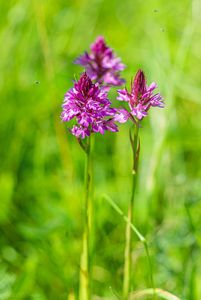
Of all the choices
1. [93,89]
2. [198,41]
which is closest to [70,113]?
[93,89]

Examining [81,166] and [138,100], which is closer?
[138,100]

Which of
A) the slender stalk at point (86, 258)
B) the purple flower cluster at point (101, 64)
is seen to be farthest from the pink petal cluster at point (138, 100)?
the purple flower cluster at point (101, 64)

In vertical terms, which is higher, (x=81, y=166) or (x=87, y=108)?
(x=87, y=108)

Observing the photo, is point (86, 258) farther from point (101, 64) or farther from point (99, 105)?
point (101, 64)

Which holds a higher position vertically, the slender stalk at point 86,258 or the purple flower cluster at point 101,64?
the purple flower cluster at point 101,64

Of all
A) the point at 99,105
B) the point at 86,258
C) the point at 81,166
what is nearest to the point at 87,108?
the point at 99,105

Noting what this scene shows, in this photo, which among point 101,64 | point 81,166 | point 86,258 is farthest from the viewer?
point 81,166

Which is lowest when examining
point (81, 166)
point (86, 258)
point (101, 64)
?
point (86, 258)

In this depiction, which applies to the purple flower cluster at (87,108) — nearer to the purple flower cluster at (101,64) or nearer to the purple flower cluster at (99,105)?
the purple flower cluster at (99,105)
